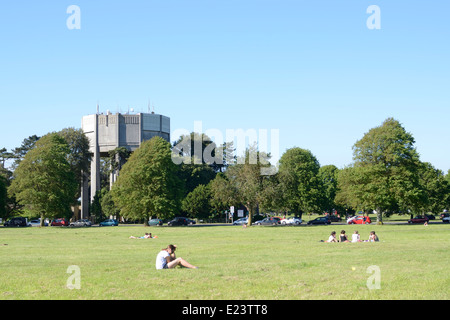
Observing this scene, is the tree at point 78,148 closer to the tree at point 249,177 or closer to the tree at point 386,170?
the tree at point 249,177

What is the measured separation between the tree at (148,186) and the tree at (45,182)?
8.41 m

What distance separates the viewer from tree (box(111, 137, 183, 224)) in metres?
81.0

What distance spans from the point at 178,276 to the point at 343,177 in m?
70.2

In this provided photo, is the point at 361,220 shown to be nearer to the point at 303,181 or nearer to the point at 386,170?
the point at 386,170

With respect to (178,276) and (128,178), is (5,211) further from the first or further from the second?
(178,276)

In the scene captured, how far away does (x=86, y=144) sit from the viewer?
10838 cm

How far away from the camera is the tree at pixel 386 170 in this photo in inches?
2830

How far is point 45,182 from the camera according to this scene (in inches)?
3191

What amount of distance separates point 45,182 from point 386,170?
52455 millimetres

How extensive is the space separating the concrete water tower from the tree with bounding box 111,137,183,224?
25.1 m

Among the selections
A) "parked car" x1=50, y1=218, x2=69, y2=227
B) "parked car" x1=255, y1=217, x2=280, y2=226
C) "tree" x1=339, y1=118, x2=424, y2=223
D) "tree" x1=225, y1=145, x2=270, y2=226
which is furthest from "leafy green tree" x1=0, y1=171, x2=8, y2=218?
"tree" x1=339, y1=118, x2=424, y2=223

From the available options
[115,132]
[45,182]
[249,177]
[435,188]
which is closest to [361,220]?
[249,177]

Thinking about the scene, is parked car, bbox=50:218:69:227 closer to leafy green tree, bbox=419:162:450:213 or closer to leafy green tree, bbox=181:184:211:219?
leafy green tree, bbox=181:184:211:219

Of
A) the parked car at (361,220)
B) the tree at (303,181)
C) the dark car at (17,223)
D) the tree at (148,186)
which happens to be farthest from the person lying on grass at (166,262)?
the dark car at (17,223)
